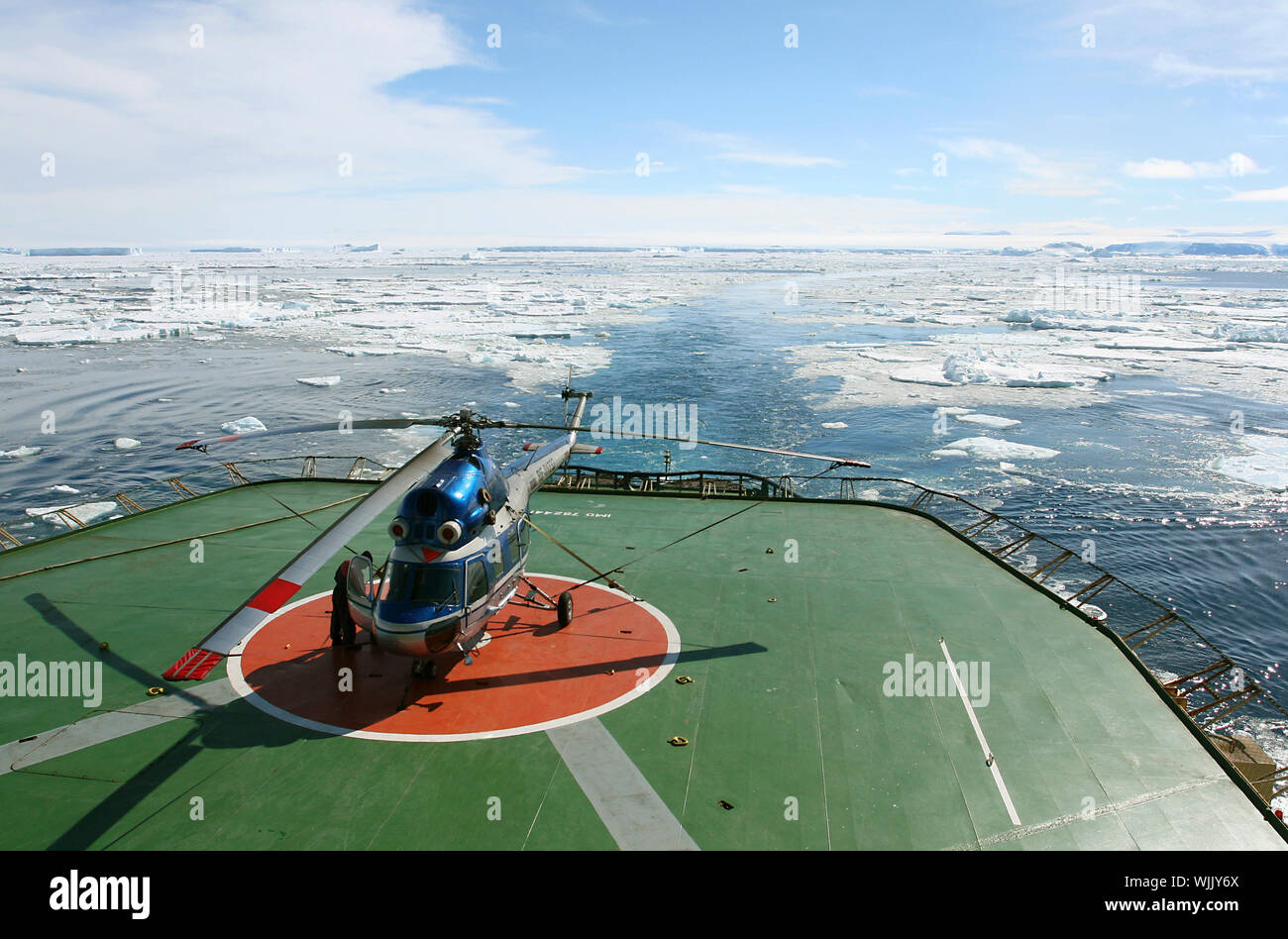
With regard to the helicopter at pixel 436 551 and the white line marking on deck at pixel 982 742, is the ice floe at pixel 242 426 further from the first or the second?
the white line marking on deck at pixel 982 742

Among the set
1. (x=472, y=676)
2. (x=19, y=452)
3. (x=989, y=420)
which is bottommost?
(x=472, y=676)

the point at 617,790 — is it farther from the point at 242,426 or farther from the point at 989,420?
the point at 989,420

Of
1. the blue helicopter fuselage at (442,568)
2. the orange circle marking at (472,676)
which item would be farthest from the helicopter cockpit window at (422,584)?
the orange circle marking at (472,676)

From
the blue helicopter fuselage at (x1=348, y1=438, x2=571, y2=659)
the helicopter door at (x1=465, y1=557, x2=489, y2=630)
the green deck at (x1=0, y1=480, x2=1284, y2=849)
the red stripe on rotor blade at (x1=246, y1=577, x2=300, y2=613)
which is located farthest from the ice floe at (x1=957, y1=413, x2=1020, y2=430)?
the red stripe on rotor blade at (x1=246, y1=577, x2=300, y2=613)

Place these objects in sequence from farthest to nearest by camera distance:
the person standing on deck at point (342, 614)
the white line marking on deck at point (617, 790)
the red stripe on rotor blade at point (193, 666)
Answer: the person standing on deck at point (342, 614)
the white line marking on deck at point (617, 790)
the red stripe on rotor blade at point (193, 666)

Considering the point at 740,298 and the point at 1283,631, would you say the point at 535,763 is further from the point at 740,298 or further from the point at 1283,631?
the point at 740,298

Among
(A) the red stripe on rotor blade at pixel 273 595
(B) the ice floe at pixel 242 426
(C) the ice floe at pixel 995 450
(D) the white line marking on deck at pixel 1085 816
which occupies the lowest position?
(D) the white line marking on deck at pixel 1085 816

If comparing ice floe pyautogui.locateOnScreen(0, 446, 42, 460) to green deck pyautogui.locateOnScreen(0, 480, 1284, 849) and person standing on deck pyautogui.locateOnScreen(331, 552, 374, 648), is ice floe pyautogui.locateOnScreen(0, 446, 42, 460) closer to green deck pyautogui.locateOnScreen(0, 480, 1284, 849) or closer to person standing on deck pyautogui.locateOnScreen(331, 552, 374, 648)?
green deck pyautogui.locateOnScreen(0, 480, 1284, 849)

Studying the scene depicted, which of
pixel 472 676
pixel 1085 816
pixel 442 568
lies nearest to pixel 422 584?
pixel 442 568
